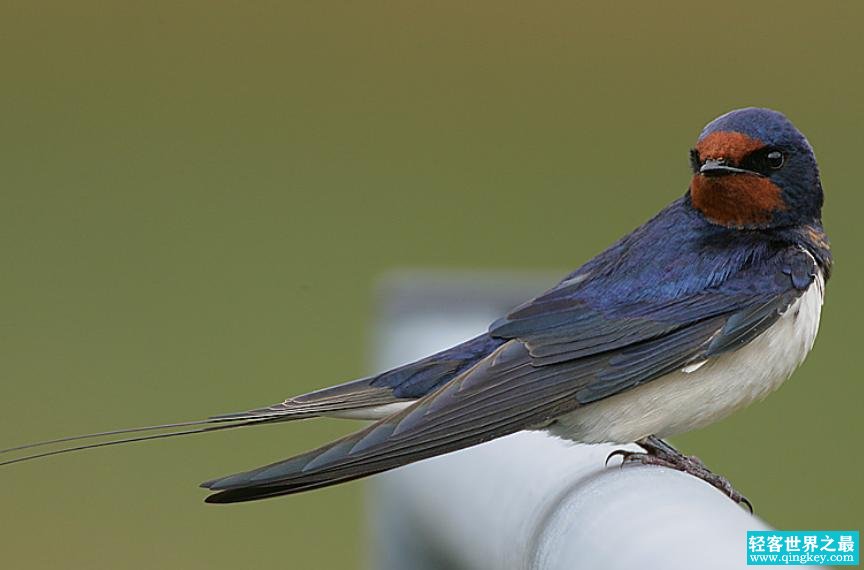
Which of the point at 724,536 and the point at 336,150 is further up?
the point at 336,150

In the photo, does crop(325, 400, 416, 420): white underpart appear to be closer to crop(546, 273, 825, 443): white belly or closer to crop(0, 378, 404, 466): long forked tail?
crop(0, 378, 404, 466): long forked tail

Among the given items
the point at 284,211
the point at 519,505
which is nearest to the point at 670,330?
the point at 519,505

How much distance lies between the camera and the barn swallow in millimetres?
1214

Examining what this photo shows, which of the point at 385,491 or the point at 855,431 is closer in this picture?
the point at 385,491

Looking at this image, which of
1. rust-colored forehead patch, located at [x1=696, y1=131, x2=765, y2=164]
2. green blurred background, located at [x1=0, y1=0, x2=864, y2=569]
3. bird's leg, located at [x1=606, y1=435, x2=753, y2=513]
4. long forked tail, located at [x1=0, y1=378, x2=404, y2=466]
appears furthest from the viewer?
green blurred background, located at [x1=0, y1=0, x2=864, y2=569]

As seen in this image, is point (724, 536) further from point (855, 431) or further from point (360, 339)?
point (360, 339)

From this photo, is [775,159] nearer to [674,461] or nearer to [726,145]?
[726,145]

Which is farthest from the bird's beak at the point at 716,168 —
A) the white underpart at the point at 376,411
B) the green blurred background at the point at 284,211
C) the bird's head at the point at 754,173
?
the green blurred background at the point at 284,211

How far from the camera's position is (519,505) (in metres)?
0.86

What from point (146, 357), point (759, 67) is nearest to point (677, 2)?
point (759, 67)

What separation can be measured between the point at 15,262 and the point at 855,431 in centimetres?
159

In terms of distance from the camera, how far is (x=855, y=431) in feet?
8.82

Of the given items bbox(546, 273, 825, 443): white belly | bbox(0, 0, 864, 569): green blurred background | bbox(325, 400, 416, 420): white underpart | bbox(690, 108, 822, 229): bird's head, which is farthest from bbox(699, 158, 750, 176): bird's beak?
bbox(0, 0, 864, 569): green blurred background

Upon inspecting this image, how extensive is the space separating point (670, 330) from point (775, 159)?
0.16m
